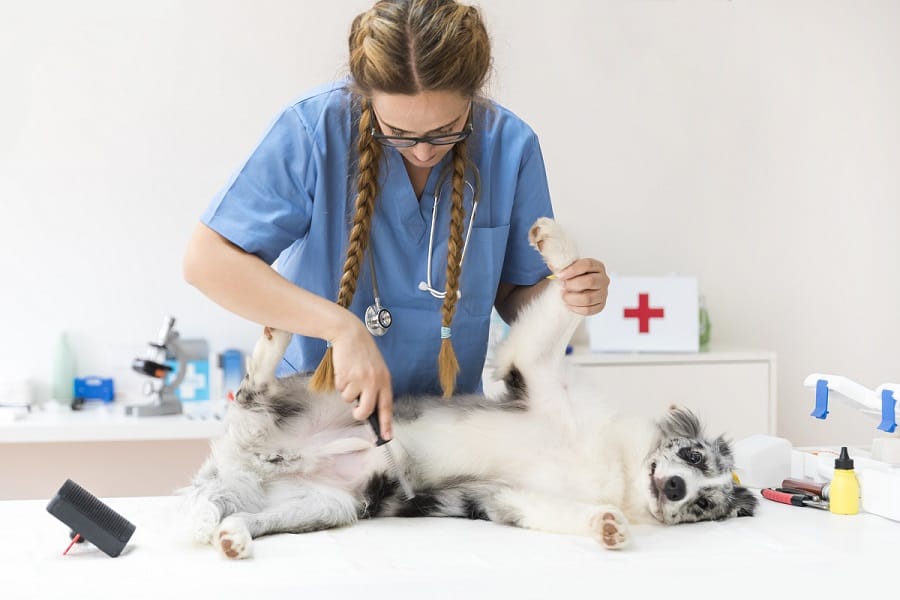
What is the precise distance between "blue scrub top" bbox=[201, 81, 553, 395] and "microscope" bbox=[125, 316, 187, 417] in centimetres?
133

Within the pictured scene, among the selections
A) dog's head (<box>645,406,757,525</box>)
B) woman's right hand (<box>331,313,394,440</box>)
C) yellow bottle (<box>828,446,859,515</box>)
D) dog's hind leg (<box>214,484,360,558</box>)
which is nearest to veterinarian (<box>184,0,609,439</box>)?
woman's right hand (<box>331,313,394,440</box>)

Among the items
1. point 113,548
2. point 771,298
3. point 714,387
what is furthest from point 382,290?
point 771,298

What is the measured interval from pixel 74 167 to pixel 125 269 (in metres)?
0.40

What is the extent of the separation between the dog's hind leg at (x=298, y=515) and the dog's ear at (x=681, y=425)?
583mm

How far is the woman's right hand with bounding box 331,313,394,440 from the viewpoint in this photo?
1.37 meters

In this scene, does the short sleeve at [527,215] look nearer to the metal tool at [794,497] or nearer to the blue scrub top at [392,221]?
the blue scrub top at [392,221]

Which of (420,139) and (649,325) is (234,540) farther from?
(649,325)

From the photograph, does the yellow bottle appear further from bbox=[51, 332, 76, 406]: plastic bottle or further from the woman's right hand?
bbox=[51, 332, 76, 406]: plastic bottle

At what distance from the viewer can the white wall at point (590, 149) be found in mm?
3229

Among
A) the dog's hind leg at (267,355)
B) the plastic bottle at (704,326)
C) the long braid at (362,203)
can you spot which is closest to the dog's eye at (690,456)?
the long braid at (362,203)

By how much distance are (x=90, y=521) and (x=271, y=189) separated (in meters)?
0.65

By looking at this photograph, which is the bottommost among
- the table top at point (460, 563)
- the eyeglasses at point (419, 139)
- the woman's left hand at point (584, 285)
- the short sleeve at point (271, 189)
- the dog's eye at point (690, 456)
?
the table top at point (460, 563)

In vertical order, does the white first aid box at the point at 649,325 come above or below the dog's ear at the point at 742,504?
above

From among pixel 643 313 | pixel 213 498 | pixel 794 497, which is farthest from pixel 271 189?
pixel 643 313
